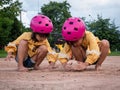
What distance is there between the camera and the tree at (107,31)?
129 feet

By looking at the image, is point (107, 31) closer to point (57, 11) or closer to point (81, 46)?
point (57, 11)

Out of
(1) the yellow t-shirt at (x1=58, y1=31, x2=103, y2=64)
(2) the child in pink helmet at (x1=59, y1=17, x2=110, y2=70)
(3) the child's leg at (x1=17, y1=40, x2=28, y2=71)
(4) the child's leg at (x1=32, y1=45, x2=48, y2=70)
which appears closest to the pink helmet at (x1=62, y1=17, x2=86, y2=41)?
(2) the child in pink helmet at (x1=59, y1=17, x2=110, y2=70)

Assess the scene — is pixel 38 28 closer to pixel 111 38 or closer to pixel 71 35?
pixel 71 35

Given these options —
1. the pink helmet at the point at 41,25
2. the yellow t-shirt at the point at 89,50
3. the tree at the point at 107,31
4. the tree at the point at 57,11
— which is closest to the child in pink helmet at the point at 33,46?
the pink helmet at the point at 41,25

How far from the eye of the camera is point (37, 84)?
556cm

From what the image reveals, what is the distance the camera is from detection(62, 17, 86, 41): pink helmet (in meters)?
7.53

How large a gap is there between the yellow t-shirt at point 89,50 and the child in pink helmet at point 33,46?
0.41 meters

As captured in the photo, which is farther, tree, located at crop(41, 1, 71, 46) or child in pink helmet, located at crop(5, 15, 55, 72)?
tree, located at crop(41, 1, 71, 46)

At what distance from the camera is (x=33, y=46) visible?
27.0 feet

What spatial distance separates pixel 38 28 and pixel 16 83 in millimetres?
2514

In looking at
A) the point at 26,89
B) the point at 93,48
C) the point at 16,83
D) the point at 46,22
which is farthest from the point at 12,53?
the point at 26,89

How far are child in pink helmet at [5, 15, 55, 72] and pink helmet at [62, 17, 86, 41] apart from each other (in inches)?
23.5

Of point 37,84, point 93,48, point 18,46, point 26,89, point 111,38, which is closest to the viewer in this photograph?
point 26,89

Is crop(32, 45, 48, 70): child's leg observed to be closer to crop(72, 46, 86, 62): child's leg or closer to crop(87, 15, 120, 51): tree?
crop(72, 46, 86, 62): child's leg
